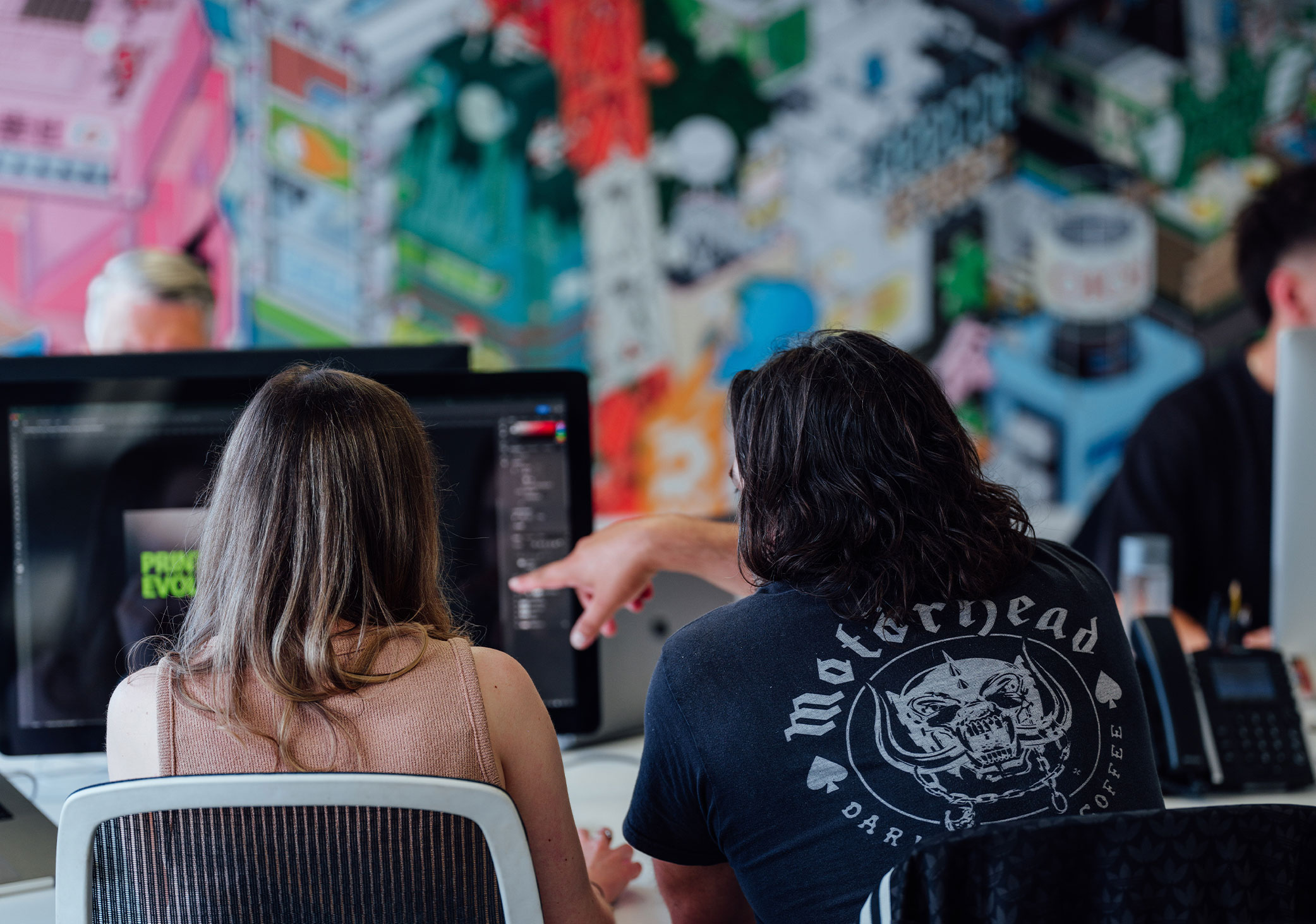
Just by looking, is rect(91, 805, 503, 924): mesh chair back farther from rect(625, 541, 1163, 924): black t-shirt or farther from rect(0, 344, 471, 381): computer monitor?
rect(0, 344, 471, 381): computer monitor

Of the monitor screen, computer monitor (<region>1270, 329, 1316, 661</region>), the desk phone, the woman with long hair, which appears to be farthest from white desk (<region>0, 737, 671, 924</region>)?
computer monitor (<region>1270, 329, 1316, 661</region>)

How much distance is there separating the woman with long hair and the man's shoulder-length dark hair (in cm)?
29

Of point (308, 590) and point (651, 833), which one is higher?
point (308, 590)

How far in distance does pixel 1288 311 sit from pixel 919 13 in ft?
6.60

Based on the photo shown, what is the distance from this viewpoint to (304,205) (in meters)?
3.45

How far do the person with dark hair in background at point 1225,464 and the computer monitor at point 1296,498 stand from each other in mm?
512

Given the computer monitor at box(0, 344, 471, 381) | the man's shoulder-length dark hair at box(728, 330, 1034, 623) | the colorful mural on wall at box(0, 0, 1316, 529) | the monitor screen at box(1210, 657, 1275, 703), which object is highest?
the colorful mural on wall at box(0, 0, 1316, 529)

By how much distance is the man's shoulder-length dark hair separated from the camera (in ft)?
3.26

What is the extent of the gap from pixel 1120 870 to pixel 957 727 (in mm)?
262

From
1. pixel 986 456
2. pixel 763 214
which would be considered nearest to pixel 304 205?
pixel 763 214

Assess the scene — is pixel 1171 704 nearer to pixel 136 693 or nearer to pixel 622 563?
pixel 622 563

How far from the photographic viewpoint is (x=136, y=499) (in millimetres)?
1257

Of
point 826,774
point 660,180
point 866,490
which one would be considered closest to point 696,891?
point 826,774

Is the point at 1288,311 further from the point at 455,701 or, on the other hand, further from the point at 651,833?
the point at 455,701
